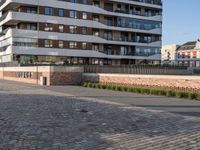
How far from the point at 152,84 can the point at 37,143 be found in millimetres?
18605

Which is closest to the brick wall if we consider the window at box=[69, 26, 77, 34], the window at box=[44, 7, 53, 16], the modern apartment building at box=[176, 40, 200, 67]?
the window at box=[44, 7, 53, 16]

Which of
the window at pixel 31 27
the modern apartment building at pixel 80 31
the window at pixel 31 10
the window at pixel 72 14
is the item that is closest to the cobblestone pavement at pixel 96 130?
the modern apartment building at pixel 80 31

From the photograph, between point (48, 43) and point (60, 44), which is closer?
point (48, 43)

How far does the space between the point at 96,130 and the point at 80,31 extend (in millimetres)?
46890

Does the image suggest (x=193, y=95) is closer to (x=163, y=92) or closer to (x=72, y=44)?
(x=163, y=92)

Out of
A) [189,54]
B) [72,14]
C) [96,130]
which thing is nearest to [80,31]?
[72,14]

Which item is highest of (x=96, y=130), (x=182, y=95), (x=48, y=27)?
(x=48, y=27)

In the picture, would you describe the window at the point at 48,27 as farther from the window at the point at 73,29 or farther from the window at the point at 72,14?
the window at the point at 72,14

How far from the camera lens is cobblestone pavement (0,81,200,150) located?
330 inches

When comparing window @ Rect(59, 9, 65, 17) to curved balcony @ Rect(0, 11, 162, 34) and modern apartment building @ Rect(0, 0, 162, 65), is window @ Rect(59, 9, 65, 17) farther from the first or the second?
curved balcony @ Rect(0, 11, 162, 34)

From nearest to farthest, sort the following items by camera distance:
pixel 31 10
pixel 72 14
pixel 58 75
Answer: pixel 58 75
pixel 31 10
pixel 72 14

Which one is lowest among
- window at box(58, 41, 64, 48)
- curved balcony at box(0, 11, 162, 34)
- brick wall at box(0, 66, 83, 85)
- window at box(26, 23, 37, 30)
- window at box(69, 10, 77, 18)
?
brick wall at box(0, 66, 83, 85)

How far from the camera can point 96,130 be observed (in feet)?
33.2

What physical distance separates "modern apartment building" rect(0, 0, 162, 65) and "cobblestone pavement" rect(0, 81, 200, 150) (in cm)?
3737
